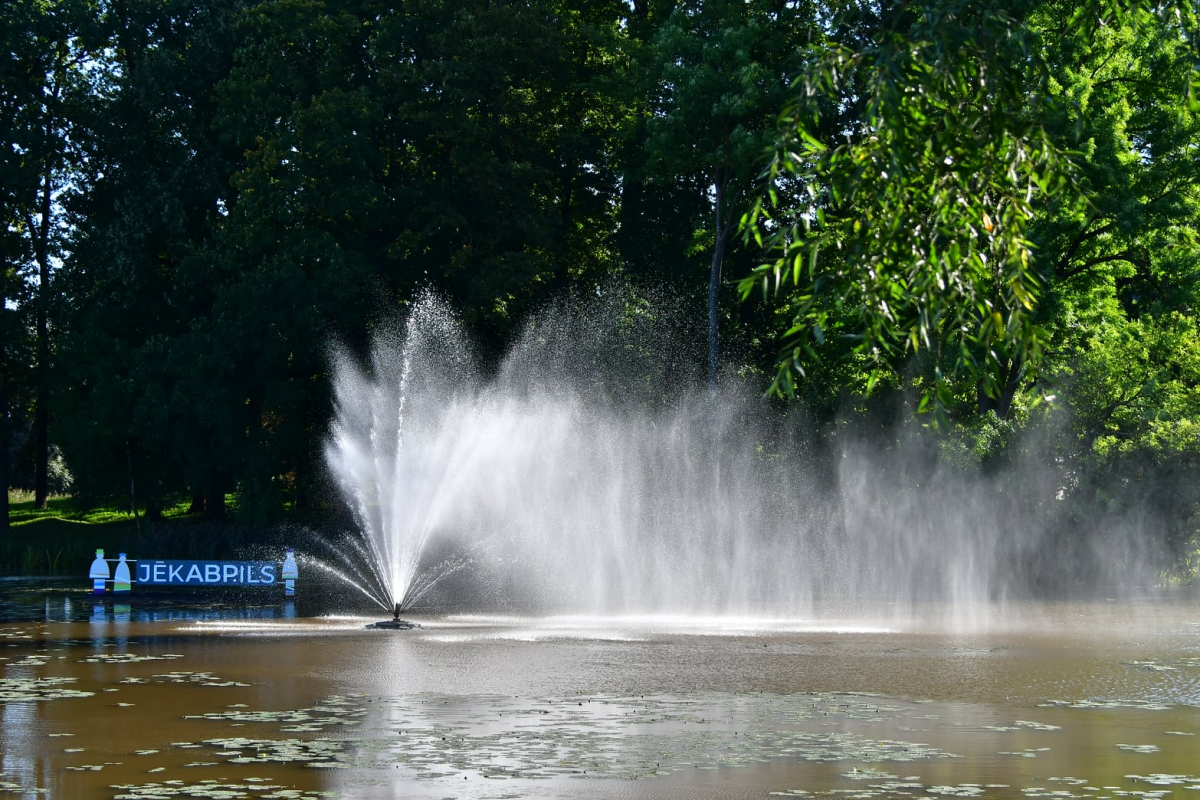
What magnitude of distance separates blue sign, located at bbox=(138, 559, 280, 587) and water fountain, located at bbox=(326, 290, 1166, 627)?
110 inches

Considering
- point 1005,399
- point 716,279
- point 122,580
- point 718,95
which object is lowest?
point 122,580

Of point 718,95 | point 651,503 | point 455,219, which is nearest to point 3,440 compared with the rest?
point 455,219

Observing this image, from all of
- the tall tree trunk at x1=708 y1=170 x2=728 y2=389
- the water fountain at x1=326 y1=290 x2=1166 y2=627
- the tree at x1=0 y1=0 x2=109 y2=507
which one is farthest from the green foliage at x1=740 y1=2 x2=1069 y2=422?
A: the tree at x1=0 y1=0 x2=109 y2=507

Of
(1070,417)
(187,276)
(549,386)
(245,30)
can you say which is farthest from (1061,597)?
(245,30)

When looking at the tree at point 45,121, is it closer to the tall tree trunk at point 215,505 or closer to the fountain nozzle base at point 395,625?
the tall tree trunk at point 215,505

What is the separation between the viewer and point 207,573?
114 ft

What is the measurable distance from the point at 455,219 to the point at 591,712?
113 feet

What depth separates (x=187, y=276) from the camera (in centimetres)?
4888

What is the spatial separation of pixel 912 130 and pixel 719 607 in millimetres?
25977

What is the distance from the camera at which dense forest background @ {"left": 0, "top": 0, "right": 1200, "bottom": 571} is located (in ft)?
135

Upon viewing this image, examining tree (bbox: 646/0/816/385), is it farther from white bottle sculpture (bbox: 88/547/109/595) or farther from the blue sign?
white bottle sculpture (bbox: 88/547/109/595)

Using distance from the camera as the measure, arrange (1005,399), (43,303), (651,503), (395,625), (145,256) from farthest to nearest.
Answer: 1. (43,303)
2. (145,256)
3. (1005,399)
4. (651,503)
5. (395,625)

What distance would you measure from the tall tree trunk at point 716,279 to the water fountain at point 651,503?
1089mm

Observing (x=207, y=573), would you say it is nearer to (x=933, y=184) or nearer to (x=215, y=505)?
(x=215, y=505)
